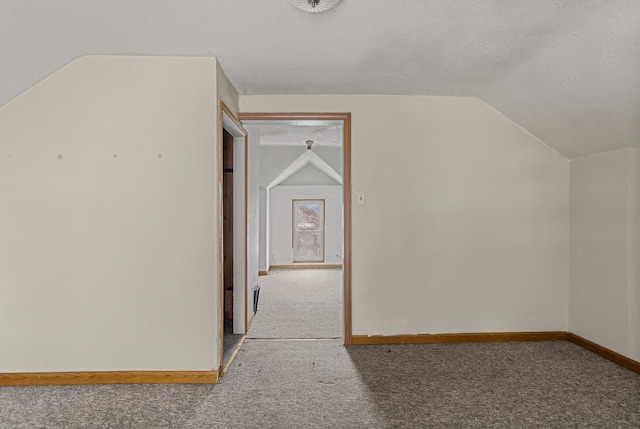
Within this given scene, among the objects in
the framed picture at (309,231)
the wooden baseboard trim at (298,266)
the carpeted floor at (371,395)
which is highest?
the framed picture at (309,231)

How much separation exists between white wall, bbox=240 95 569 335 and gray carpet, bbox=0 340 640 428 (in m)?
0.39

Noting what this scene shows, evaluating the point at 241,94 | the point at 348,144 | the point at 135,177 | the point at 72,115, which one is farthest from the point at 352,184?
the point at 72,115

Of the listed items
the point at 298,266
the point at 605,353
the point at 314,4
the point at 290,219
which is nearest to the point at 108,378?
the point at 314,4

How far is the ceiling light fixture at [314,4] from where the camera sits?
5.85 ft

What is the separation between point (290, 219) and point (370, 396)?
19.2 ft

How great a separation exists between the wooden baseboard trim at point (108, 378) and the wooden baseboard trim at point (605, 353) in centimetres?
267

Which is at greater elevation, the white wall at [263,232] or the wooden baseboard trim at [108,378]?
A: the white wall at [263,232]

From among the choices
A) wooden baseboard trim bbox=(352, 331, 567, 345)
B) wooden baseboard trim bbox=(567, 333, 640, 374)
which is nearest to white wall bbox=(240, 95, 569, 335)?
wooden baseboard trim bbox=(352, 331, 567, 345)

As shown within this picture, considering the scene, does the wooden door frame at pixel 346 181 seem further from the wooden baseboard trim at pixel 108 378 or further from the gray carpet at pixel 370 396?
the wooden baseboard trim at pixel 108 378

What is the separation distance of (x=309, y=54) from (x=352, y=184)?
43.8 inches

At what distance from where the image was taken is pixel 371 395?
226 centimetres

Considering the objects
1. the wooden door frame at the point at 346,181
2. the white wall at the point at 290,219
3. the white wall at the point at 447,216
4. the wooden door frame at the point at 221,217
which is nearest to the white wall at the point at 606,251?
the white wall at the point at 447,216

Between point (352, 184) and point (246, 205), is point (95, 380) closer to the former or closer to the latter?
point (246, 205)

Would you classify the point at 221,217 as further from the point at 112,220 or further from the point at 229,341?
the point at 229,341
